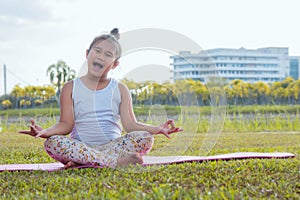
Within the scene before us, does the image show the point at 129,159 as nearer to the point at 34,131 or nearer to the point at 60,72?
the point at 34,131

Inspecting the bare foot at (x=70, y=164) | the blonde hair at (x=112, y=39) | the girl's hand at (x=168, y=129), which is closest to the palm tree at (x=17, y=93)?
the blonde hair at (x=112, y=39)

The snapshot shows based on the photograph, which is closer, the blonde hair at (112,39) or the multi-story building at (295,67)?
Result: the blonde hair at (112,39)

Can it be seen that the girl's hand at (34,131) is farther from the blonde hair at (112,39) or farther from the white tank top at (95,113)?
the blonde hair at (112,39)

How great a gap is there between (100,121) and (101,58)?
1.35ft

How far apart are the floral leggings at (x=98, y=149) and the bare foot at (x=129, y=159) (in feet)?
0.07

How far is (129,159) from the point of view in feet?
9.45

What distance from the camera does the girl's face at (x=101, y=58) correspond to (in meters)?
2.94

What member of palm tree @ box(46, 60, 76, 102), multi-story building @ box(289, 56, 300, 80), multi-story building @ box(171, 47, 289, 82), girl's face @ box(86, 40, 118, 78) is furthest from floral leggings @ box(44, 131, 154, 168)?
multi-story building @ box(289, 56, 300, 80)

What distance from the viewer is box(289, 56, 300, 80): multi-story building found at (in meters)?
36.7

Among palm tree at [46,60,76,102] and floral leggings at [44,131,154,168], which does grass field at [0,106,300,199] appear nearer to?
floral leggings at [44,131,154,168]

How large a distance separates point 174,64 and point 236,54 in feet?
81.1

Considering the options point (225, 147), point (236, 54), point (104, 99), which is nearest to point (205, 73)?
point (104, 99)

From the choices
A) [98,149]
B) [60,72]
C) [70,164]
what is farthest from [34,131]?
A: [60,72]

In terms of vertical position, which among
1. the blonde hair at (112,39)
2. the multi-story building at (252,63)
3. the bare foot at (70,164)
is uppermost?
the multi-story building at (252,63)
